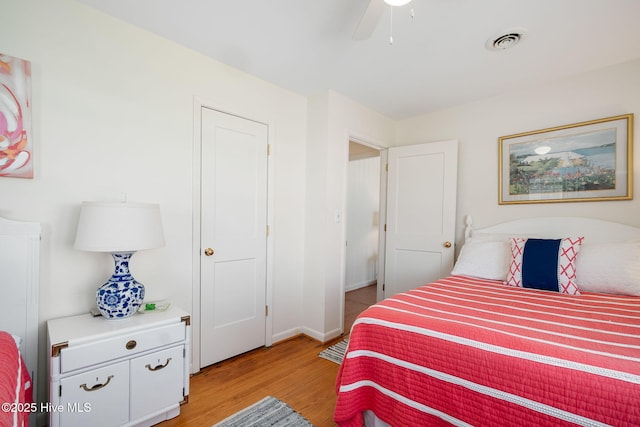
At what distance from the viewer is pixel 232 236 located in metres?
2.46

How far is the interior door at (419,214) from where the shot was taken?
3049mm

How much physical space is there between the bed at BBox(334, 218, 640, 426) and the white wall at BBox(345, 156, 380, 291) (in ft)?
9.14

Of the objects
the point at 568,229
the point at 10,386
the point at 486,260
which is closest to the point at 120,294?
the point at 10,386

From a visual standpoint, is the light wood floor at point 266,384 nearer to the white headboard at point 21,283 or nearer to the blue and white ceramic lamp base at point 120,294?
the blue and white ceramic lamp base at point 120,294

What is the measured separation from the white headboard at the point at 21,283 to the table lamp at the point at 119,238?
0.72ft

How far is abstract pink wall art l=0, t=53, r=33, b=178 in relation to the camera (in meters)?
1.50

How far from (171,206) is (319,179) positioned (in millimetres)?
1375

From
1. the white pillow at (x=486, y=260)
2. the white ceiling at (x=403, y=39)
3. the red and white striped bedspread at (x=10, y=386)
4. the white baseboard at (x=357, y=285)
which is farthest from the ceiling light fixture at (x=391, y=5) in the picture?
the white baseboard at (x=357, y=285)

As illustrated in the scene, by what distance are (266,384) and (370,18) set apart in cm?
239

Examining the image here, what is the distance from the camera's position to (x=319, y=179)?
2887 millimetres

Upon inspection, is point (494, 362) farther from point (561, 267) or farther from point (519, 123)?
point (519, 123)

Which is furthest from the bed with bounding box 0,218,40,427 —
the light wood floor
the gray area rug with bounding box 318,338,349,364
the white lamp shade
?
the gray area rug with bounding box 318,338,349,364

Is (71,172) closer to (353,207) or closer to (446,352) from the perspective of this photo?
(446,352)

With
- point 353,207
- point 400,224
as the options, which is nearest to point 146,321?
point 400,224
